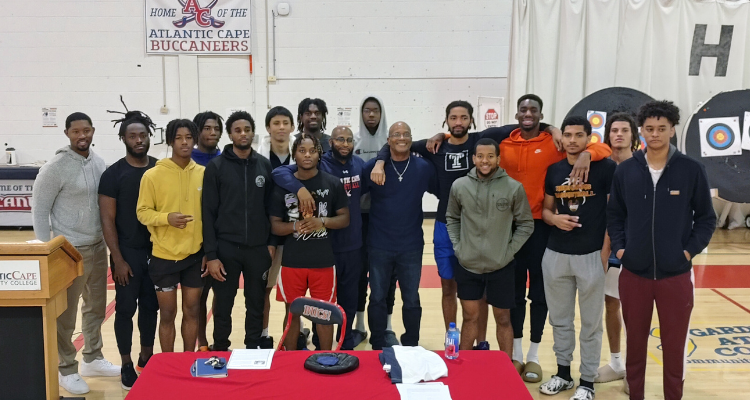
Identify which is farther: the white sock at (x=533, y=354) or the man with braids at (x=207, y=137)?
the man with braids at (x=207, y=137)

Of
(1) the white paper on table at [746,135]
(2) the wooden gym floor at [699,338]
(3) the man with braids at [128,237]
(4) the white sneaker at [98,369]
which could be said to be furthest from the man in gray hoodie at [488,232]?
(1) the white paper on table at [746,135]

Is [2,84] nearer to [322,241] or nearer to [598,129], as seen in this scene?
[322,241]

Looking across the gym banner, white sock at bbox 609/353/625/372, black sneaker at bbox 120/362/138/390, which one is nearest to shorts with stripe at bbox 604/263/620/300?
white sock at bbox 609/353/625/372

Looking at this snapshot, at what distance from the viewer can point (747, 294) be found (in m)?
5.61

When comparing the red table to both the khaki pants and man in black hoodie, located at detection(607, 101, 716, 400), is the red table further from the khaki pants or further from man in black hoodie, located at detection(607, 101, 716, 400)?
the khaki pants

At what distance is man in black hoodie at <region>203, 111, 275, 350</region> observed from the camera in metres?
3.54

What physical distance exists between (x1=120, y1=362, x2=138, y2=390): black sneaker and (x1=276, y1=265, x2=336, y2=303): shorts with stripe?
109 centimetres

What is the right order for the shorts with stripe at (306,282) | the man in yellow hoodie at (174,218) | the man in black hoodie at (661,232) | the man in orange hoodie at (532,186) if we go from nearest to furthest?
1. the man in black hoodie at (661,232)
2. the man in yellow hoodie at (174,218)
3. the shorts with stripe at (306,282)
4. the man in orange hoodie at (532,186)

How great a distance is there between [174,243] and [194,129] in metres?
0.71

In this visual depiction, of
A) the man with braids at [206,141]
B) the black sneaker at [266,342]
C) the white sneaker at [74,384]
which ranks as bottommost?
the white sneaker at [74,384]

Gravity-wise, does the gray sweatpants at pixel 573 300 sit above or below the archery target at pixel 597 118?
below

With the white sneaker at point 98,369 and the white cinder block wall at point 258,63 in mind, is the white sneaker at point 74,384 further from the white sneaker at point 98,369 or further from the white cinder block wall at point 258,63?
the white cinder block wall at point 258,63

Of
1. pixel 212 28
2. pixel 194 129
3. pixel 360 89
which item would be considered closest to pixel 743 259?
pixel 360 89

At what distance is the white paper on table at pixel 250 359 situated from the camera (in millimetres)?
2439
